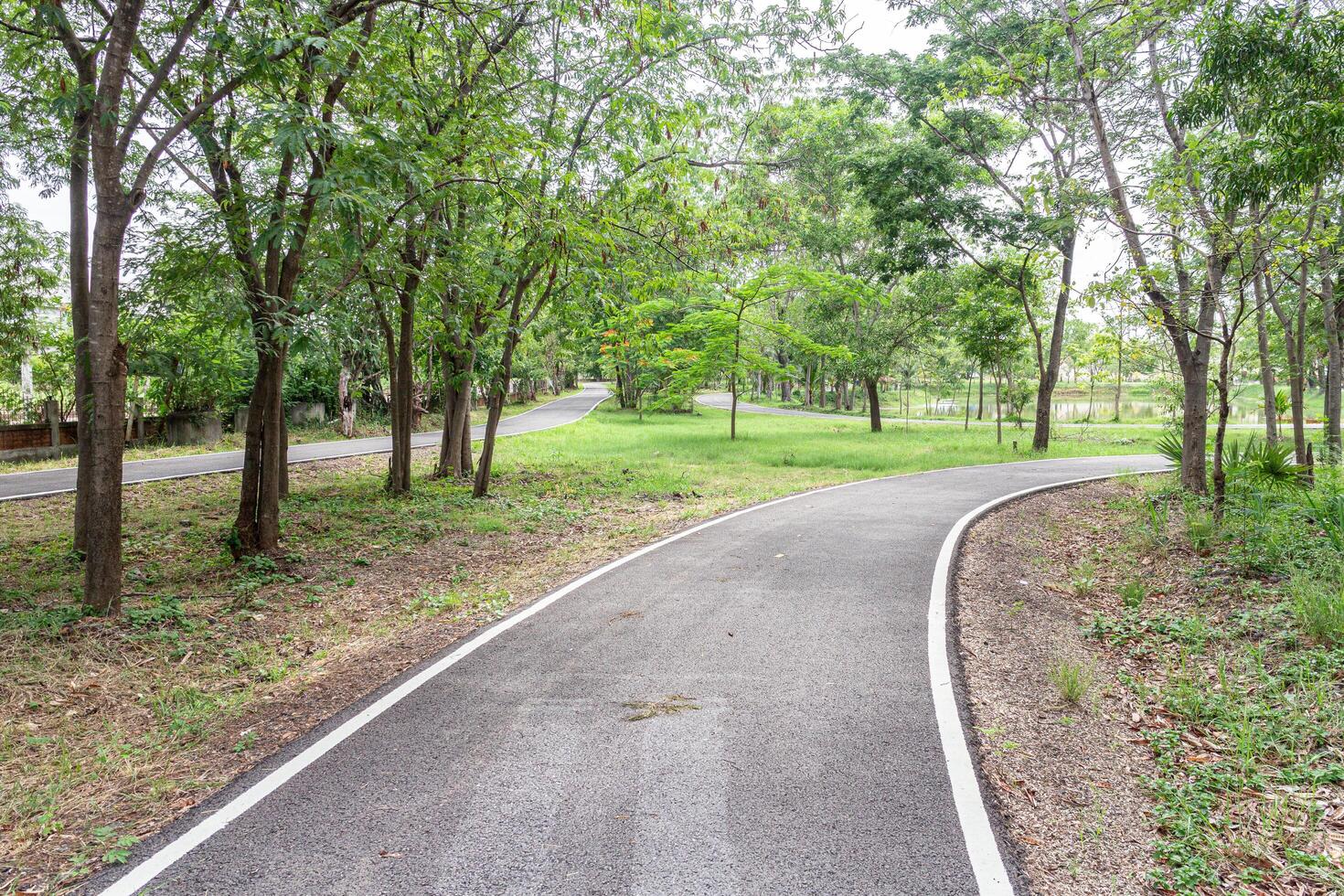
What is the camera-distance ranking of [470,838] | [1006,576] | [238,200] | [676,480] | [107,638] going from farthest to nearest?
[676,480] < [1006,576] < [238,200] < [107,638] < [470,838]

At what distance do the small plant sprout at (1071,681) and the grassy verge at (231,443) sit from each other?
20.5 metres

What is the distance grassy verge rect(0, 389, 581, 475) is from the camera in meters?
16.8

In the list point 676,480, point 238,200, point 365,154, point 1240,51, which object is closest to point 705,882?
point 365,154

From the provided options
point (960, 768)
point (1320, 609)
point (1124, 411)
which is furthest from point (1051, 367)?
point (1124, 411)

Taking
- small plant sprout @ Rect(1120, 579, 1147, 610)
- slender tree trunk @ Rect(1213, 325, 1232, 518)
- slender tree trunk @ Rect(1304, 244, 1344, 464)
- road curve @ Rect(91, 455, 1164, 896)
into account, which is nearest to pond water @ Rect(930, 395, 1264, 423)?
slender tree trunk @ Rect(1304, 244, 1344, 464)

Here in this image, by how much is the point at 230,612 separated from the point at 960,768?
689 cm

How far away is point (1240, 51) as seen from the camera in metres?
6.71

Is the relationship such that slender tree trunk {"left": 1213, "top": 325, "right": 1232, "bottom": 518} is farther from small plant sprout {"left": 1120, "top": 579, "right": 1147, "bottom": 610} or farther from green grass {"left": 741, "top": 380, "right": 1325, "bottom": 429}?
green grass {"left": 741, "top": 380, "right": 1325, "bottom": 429}

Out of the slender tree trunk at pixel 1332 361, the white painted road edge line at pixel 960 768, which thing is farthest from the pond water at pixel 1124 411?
the white painted road edge line at pixel 960 768

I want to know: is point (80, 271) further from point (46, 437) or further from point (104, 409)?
point (46, 437)

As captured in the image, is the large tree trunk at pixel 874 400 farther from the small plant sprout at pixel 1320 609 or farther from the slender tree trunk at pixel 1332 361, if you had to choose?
the small plant sprout at pixel 1320 609

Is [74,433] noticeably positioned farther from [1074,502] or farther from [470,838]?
[1074,502]

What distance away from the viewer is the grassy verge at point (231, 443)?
55.2ft

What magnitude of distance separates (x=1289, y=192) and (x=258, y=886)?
31.2 feet
